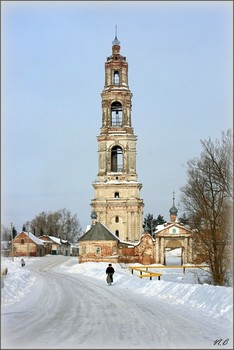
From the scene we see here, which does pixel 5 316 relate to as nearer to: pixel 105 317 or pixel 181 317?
pixel 105 317

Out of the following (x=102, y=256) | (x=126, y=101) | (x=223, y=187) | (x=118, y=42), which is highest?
(x=118, y=42)

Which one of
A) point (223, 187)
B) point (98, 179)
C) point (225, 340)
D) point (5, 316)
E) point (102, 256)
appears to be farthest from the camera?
point (98, 179)

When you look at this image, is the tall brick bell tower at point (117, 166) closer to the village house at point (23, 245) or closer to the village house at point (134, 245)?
the village house at point (134, 245)

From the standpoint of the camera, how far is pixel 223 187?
Result: 1097 inches

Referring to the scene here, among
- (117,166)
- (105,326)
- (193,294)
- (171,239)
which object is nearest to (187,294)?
(193,294)

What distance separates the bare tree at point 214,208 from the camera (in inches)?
1087

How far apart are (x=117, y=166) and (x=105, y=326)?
Result: 57.7 meters

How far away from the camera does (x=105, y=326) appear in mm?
12812

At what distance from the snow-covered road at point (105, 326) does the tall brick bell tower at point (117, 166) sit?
48036mm

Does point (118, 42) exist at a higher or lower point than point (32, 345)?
higher

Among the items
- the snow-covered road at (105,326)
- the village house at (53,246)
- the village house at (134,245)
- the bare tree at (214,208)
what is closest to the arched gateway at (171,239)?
the village house at (134,245)

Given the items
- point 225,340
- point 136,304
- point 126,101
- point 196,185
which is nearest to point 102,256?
point 126,101

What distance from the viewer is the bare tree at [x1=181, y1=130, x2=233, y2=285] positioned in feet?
90.6

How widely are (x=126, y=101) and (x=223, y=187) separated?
1691 inches
